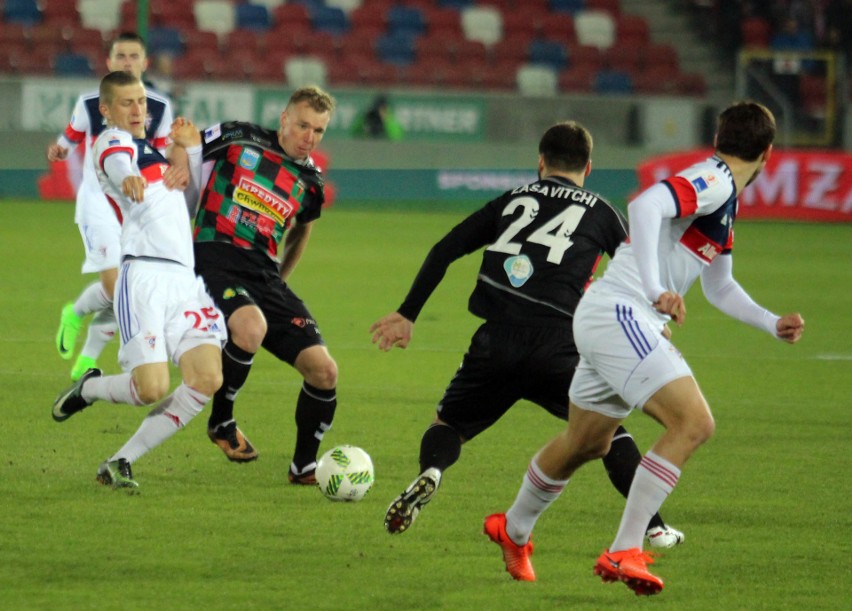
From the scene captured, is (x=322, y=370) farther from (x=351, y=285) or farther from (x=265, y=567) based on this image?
(x=351, y=285)

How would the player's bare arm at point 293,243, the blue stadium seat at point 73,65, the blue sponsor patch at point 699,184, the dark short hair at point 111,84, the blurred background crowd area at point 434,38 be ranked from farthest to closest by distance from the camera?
Answer: the blurred background crowd area at point 434,38 < the blue stadium seat at point 73,65 < the player's bare arm at point 293,243 < the dark short hair at point 111,84 < the blue sponsor patch at point 699,184

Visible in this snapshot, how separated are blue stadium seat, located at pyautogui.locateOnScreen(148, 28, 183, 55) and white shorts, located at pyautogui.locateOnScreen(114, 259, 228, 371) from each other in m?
19.2

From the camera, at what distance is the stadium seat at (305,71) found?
24.8m

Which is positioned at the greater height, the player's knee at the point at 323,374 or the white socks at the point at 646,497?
the white socks at the point at 646,497

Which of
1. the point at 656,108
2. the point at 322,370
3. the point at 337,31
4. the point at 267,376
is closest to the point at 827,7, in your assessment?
the point at 656,108

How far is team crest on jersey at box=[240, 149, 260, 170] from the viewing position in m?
6.76

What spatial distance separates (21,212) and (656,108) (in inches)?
442

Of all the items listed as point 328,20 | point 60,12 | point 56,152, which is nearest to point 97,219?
point 56,152

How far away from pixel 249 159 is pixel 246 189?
0.15m

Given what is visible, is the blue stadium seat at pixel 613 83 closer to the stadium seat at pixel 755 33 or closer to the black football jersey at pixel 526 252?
the stadium seat at pixel 755 33

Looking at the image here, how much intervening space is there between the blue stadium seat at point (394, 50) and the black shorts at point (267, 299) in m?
19.9

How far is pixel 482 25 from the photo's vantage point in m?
27.7

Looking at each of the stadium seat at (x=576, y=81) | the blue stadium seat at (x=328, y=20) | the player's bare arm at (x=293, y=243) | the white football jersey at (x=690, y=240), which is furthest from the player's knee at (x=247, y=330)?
the blue stadium seat at (x=328, y=20)

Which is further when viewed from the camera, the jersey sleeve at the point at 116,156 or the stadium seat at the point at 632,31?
the stadium seat at the point at 632,31
